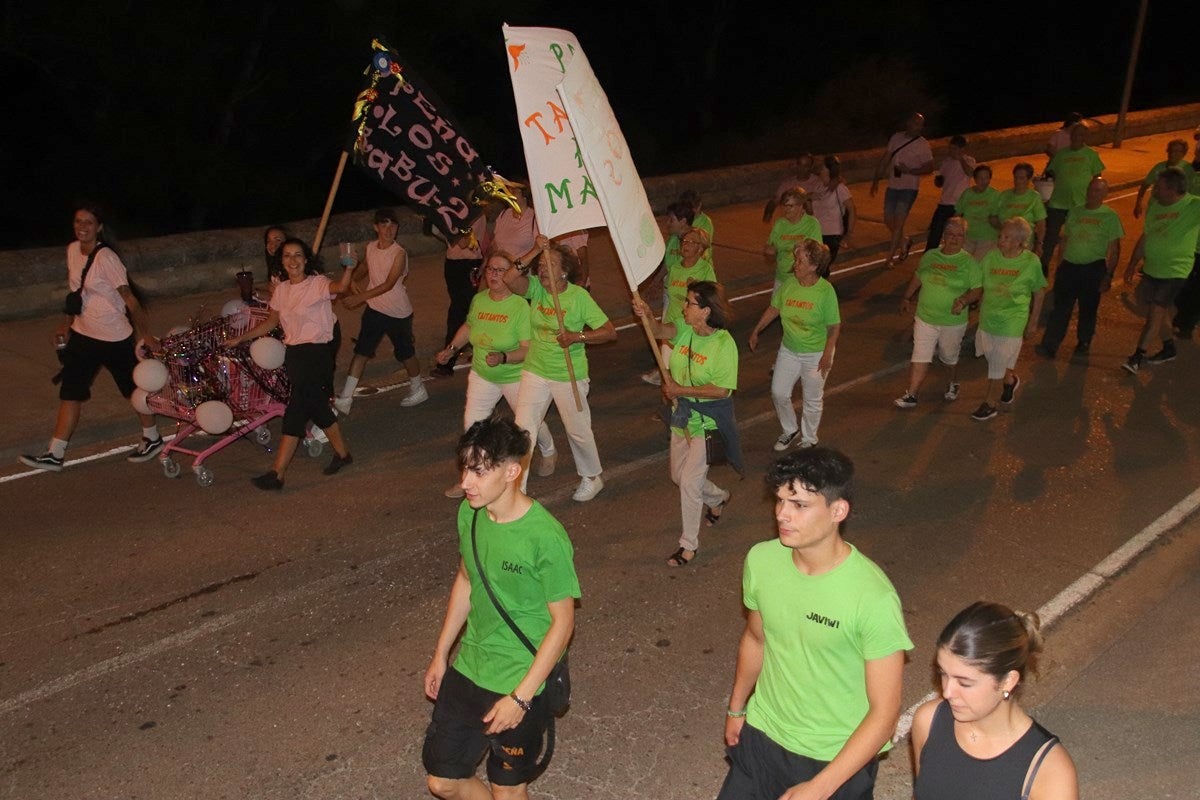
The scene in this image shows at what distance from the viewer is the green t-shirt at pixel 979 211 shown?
1297 cm

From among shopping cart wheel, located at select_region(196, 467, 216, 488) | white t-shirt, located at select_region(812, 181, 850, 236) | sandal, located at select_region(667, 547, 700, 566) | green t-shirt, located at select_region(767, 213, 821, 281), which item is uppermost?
green t-shirt, located at select_region(767, 213, 821, 281)

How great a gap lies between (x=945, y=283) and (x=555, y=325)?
3.85 meters

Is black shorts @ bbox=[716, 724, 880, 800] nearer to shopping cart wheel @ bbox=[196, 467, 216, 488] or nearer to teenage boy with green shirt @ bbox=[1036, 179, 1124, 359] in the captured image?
shopping cart wheel @ bbox=[196, 467, 216, 488]

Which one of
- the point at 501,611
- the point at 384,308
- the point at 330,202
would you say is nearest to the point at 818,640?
the point at 501,611

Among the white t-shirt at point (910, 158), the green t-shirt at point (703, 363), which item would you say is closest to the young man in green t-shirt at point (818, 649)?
the green t-shirt at point (703, 363)

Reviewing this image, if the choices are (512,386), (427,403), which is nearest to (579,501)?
(512,386)

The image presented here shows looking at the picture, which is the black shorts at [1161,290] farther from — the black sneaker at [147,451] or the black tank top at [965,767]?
the black tank top at [965,767]

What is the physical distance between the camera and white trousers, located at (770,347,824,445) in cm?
914

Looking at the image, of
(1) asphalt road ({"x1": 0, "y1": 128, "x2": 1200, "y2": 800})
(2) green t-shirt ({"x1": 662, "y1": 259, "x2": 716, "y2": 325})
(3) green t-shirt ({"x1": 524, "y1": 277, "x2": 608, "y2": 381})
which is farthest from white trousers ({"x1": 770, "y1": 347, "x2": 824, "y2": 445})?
(3) green t-shirt ({"x1": 524, "y1": 277, "x2": 608, "y2": 381})

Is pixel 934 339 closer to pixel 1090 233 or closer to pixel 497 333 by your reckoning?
pixel 1090 233

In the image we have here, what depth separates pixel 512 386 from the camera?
27.5ft

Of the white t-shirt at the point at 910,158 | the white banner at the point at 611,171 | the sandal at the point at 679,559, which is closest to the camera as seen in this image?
the white banner at the point at 611,171

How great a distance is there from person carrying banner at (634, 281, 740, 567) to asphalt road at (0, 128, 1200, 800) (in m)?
0.48

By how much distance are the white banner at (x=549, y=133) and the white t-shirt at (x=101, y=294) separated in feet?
10.9
